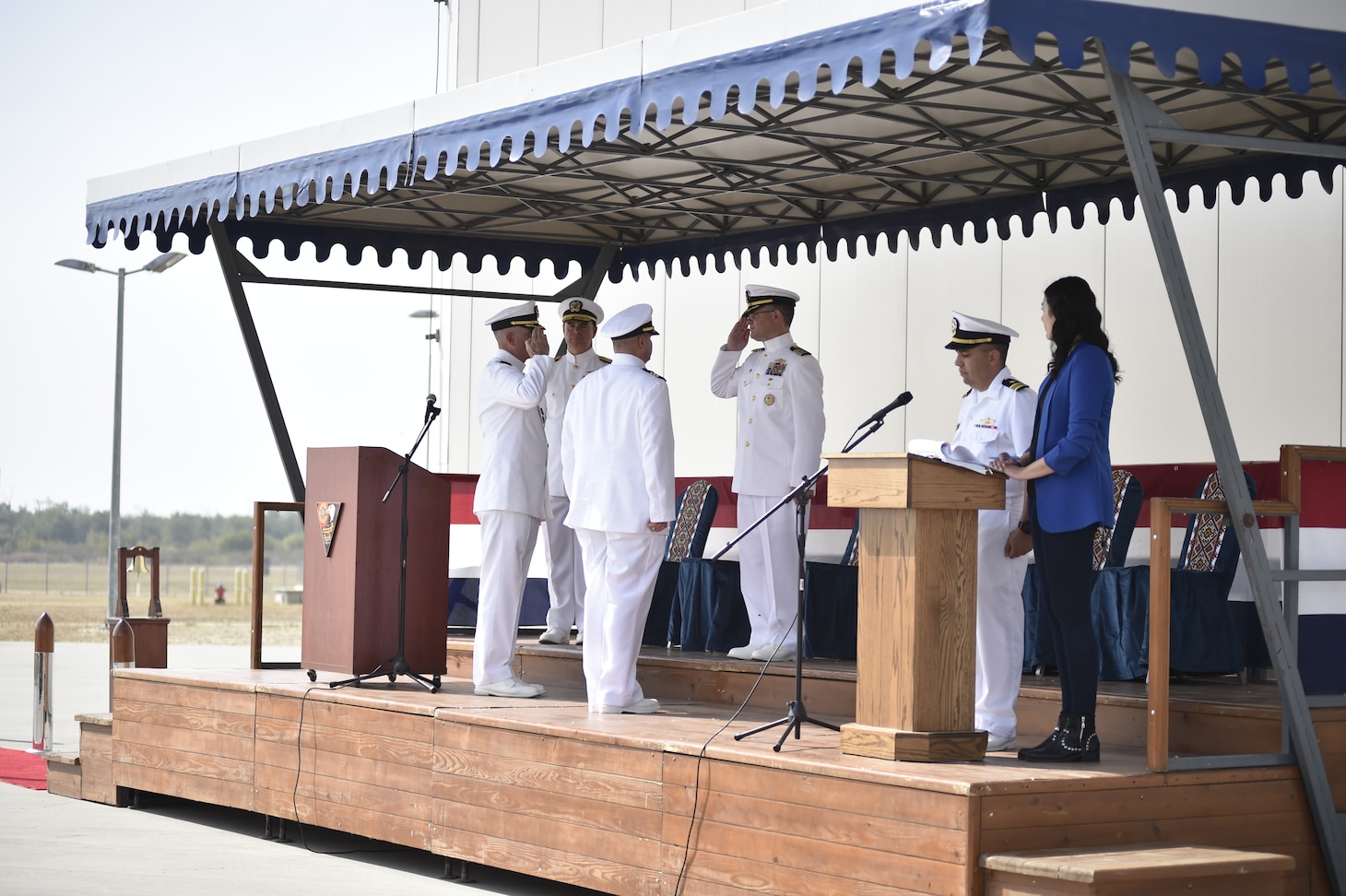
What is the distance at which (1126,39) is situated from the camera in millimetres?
5668

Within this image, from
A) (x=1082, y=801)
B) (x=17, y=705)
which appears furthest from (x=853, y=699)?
(x=17, y=705)

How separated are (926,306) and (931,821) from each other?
22.6 ft

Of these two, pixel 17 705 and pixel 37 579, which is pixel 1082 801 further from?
pixel 37 579

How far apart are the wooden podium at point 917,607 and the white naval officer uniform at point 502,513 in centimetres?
276

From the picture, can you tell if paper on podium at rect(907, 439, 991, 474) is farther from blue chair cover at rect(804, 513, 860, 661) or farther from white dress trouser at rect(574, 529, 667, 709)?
blue chair cover at rect(804, 513, 860, 661)

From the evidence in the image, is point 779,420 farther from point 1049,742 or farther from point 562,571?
point 1049,742

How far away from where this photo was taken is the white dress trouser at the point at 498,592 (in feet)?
27.8

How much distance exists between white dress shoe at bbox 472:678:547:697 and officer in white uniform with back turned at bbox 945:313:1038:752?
2549 millimetres

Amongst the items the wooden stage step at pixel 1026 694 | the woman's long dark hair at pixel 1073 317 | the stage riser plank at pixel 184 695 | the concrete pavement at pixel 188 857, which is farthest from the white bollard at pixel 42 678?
the woman's long dark hair at pixel 1073 317

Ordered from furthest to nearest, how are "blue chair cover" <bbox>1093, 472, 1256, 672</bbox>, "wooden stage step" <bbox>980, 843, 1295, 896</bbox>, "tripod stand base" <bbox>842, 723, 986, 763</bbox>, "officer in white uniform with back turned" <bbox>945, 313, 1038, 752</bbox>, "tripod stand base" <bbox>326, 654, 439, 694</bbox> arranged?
1. "tripod stand base" <bbox>326, 654, 439, 694</bbox>
2. "blue chair cover" <bbox>1093, 472, 1256, 672</bbox>
3. "officer in white uniform with back turned" <bbox>945, 313, 1038, 752</bbox>
4. "tripod stand base" <bbox>842, 723, 986, 763</bbox>
5. "wooden stage step" <bbox>980, 843, 1295, 896</bbox>

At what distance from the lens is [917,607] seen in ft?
19.2

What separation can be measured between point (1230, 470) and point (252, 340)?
6.42m

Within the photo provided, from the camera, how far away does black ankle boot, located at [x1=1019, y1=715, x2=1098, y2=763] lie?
19.7 feet

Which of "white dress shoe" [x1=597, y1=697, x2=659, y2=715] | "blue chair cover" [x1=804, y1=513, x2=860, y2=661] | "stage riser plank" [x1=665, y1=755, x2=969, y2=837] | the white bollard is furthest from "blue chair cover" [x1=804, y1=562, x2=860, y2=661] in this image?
the white bollard
